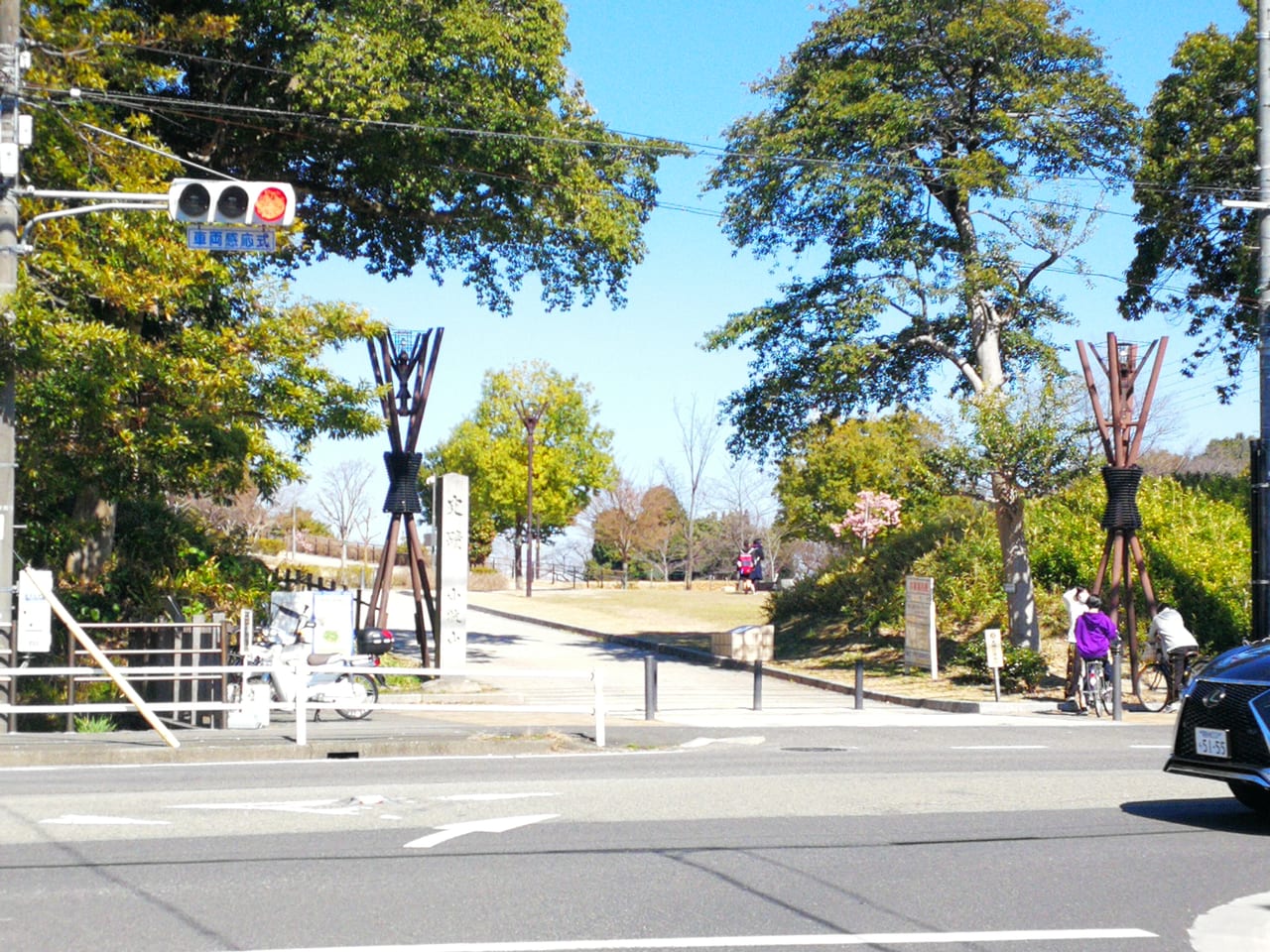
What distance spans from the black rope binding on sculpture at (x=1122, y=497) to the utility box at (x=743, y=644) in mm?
7063

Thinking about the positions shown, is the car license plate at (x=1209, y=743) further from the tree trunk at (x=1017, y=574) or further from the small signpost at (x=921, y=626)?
the tree trunk at (x=1017, y=574)

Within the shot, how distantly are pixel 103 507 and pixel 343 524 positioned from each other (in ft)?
128

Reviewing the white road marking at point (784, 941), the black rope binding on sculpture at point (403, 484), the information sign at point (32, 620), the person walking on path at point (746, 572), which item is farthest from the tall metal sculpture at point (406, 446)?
the person walking on path at point (746, 572)

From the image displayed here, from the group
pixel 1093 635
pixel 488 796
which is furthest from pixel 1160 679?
pixel 488 796

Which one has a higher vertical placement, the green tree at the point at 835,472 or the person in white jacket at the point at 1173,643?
the green tree at the point at 835,472

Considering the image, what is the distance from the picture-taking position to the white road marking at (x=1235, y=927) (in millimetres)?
6469

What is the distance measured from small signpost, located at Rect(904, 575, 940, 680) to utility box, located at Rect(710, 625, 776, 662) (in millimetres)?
2942

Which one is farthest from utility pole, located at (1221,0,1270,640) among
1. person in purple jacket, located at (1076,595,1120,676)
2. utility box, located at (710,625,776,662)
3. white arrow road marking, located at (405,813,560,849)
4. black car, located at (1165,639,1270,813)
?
white arrow road marking, located at (405,813,560,849)

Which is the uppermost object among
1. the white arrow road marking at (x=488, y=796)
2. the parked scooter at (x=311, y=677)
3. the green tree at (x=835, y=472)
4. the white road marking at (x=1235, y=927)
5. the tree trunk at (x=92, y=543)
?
the green tree at (x=835, y=472)

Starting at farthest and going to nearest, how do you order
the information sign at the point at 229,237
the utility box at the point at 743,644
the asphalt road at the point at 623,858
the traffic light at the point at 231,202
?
1. the utility box at the point at 743,644
2. the information sign at the point at 229,237
3. the traffic light at the point at 231,202
4. the asphalt road at the point at 623,858

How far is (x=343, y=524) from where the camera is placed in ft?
200

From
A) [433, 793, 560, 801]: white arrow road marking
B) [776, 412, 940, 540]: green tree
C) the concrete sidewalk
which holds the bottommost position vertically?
the concrete sidewalk

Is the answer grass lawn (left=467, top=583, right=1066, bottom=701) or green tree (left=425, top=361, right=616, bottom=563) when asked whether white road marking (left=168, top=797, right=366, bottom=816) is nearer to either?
grass lawn (left=467, top=583, right=1066, bottom=701)

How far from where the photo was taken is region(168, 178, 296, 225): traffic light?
1350 centimetres
